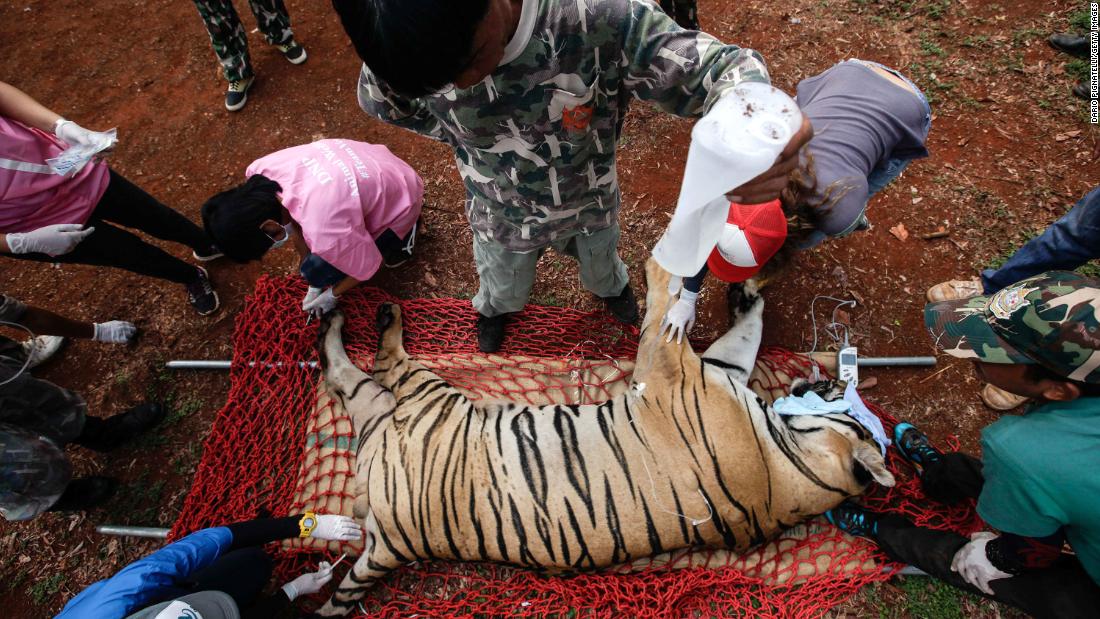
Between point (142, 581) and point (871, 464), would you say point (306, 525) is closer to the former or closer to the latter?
point (142, 581)

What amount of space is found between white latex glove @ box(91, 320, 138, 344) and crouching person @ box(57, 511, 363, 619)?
1.93 m

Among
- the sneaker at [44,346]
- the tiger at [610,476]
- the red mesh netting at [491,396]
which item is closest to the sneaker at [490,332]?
the red mesh netting at [491,396]

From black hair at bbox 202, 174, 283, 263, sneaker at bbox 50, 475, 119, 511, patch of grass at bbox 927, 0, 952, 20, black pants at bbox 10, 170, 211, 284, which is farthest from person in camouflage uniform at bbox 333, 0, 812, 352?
patch of grass at bbox 927, 0, 952, 20

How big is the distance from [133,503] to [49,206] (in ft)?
6.17

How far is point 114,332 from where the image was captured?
381cm

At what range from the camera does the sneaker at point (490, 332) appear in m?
3.49

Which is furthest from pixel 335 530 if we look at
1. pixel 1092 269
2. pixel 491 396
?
pixel 1092 269

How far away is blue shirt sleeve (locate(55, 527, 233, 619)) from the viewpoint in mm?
2246

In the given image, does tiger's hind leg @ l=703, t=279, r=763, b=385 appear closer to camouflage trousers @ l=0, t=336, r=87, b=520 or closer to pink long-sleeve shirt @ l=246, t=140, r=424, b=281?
pink long-sleeve shirt @ l=246, t=140, r=424, b=281

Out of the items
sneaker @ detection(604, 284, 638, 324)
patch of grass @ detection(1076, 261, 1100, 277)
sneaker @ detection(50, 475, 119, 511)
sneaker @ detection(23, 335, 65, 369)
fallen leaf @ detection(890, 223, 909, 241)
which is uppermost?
patch of grass @ detection(1076, 261, 1100, 277)

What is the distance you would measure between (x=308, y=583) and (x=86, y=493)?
62.3 inches

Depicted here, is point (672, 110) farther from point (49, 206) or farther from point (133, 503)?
point (133, 503)

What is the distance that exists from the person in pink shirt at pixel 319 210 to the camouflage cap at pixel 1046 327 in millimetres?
3013

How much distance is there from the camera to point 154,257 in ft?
11.7
